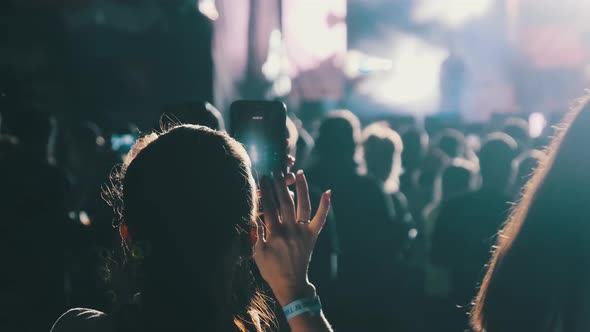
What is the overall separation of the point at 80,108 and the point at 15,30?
195cm

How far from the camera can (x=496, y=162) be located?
14.8ft

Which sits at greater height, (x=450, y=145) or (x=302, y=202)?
(x=302, y=202)

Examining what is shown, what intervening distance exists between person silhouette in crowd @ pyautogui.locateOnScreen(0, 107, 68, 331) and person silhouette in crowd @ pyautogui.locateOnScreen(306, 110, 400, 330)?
1712 millimetres

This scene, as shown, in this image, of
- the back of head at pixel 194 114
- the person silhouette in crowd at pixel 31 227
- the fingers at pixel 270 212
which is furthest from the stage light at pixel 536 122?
the fingers at pixel 270 212

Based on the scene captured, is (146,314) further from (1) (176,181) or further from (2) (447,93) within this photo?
(2) (447,93)

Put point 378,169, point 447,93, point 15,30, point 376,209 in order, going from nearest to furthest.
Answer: point 376,209 → point 378,169 → point 15,30 → point 447,93

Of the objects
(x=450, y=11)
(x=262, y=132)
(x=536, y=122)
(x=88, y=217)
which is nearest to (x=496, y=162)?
(x=262, y=132)

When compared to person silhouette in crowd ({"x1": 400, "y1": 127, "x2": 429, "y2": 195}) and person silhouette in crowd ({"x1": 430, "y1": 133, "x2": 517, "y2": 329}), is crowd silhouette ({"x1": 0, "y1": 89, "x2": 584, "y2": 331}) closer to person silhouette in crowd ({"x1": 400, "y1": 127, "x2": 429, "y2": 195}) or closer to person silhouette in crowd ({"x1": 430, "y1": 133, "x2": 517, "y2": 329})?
person silhouette in crowd ({"x1": 430, "y1": 133, "x2": 517, "y2": 329})

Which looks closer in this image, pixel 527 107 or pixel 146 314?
pixel 146 314

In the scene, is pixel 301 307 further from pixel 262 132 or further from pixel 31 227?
pixel 31 227

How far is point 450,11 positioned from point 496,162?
18.5 m

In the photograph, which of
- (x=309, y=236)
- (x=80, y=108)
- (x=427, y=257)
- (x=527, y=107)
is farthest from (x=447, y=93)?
(x=309, y=236)

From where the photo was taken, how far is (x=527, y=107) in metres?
21.9

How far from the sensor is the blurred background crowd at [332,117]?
407 centimetres
